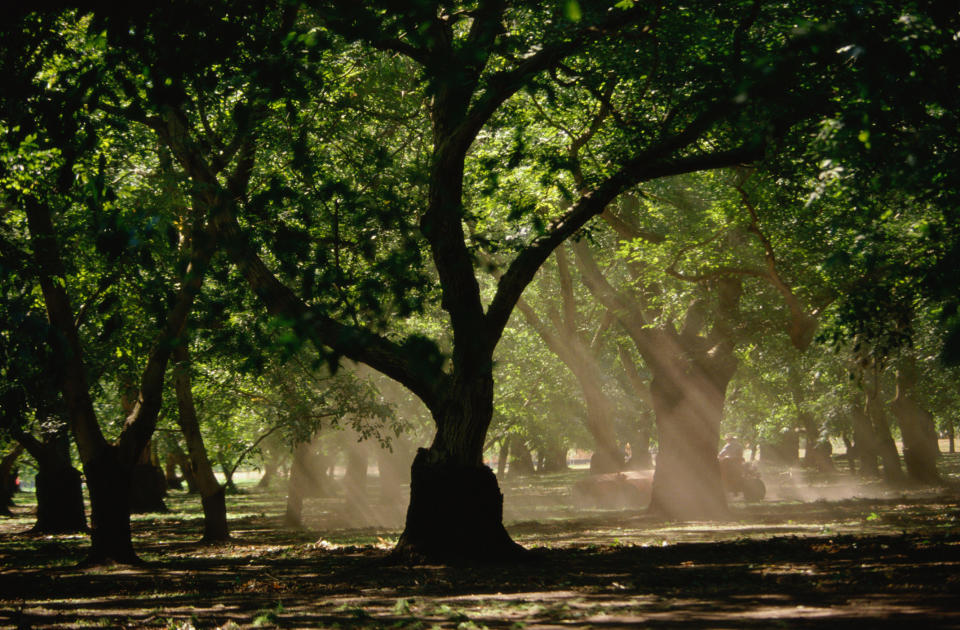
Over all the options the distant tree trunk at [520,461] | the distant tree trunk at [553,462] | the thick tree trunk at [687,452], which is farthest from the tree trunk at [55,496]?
the distant tree trunk at [553,462]

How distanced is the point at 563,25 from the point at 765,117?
2.48m

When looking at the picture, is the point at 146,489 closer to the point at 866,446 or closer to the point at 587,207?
the point at 587,207

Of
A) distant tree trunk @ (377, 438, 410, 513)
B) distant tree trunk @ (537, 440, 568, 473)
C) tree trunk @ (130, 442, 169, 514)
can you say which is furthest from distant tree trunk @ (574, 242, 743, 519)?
distant tree trunk @ (537, 440, 568, 473)

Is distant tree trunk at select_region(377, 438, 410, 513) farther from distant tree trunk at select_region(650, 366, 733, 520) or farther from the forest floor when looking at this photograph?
the forest floor

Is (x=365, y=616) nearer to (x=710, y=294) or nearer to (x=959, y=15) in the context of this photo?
(x=959, y=15)

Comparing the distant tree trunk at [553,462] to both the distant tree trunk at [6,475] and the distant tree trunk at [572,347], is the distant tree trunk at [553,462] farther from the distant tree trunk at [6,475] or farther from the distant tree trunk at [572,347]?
the distant tree trunk at [6,475]

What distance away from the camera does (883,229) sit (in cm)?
1121

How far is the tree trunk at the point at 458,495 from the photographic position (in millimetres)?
9070

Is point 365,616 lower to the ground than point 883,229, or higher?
lower

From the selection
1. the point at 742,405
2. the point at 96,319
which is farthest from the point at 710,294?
the point at 742,405

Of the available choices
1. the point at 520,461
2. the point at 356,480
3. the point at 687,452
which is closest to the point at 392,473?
the point at 356,480

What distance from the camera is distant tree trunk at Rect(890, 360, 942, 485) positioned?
2578 cm

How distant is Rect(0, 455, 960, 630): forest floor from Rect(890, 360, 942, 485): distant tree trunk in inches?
487

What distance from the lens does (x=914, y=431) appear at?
27531 millimetres
